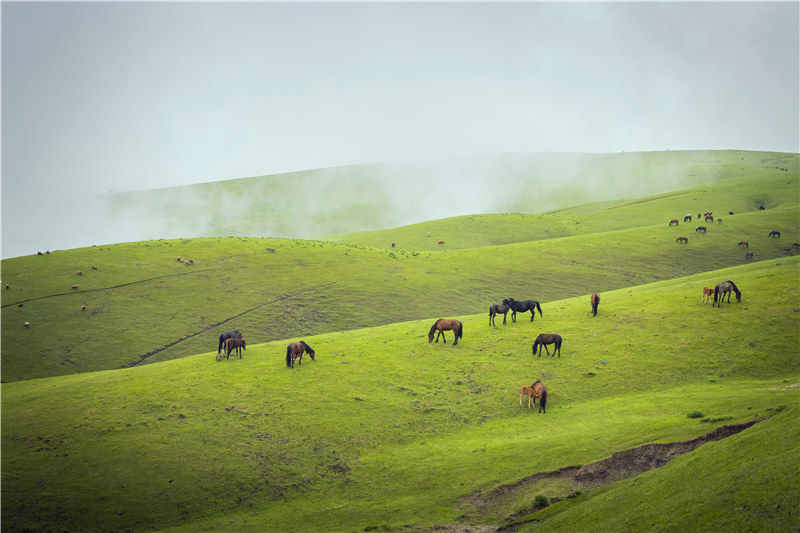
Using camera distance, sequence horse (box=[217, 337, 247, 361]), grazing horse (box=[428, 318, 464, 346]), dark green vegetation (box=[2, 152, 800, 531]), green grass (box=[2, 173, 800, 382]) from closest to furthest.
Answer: dark green vegetation (box=[2, 152, 800, 531]) → horse (box=[217, 337, 247, 361]) → grazing horse (box=[428, 318, 464, 346]) → green grass (box=[2, 173, 800, 382])

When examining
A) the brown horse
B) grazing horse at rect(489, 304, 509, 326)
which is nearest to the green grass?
grazing horse at rect(489, 304, 509, 326)

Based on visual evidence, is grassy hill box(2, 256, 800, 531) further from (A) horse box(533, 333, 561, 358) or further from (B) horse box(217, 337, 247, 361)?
(B) horse box(217, 337, 247, 361)

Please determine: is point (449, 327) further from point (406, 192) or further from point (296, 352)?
point (406, 192)

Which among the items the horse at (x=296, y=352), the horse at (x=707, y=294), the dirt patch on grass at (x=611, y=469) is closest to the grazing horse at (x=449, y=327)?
the horse at (x=296, y=352)

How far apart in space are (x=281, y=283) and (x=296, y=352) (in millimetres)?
32053

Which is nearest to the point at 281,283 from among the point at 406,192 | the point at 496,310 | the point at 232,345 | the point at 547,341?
the point at 232,345

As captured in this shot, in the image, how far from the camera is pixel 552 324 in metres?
38.2

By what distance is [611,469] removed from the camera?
59.7ft

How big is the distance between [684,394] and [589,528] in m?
16.2

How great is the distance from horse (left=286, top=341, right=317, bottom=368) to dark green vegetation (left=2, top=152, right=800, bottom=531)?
86 cm

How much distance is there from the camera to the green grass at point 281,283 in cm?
4762

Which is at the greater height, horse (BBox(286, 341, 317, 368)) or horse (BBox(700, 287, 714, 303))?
horse (BBox(700, 287, 714, 303))

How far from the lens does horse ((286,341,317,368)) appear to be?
106ft

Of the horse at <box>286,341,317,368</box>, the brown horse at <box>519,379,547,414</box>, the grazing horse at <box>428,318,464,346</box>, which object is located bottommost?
the brown horse at <box>519,379,547,414</box>
